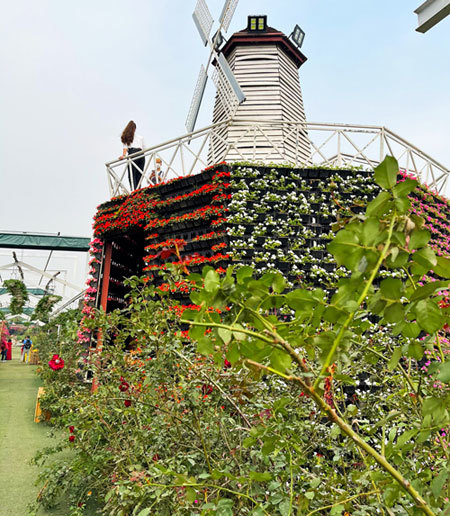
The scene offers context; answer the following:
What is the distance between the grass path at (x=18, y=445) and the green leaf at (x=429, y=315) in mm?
4073

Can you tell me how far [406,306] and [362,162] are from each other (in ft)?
24.4

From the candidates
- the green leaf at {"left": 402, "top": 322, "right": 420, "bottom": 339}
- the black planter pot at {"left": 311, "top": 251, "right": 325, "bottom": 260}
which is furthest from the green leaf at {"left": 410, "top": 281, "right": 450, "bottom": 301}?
the black planter pot at {"left": 311, "top": 251, "right": 325, "bottom": 260}

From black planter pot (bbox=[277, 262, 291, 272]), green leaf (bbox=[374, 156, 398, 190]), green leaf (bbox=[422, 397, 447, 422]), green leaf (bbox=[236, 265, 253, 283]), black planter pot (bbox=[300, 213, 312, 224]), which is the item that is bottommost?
green leaf (bbox=[422, 397, 447, 422])

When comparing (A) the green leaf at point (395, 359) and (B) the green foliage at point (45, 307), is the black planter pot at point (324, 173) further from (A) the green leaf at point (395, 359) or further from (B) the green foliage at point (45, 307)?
(B) the green foliage at point (45, 307)

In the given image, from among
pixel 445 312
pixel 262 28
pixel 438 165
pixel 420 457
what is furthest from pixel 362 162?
pixel 262 28

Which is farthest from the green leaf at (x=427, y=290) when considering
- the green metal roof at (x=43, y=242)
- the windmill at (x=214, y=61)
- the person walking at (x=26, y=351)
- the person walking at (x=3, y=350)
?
the person walking at (x=26, y=351)

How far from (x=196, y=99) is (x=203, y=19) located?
3.61 m

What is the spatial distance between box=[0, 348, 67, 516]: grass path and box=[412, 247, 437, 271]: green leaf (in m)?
4.11

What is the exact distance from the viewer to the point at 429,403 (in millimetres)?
725

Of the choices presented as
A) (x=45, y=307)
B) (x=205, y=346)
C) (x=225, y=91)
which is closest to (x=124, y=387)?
(x=205, y=346)

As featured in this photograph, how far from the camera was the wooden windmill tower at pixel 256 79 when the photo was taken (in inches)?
466

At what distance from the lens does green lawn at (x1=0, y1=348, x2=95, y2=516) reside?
383 centimetres

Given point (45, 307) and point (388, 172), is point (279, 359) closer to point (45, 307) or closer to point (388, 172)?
point (388, 172)

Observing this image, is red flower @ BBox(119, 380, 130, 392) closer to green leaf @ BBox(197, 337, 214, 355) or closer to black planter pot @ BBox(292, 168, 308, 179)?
green leaf @ BBox(197, 337, 214, 355)
